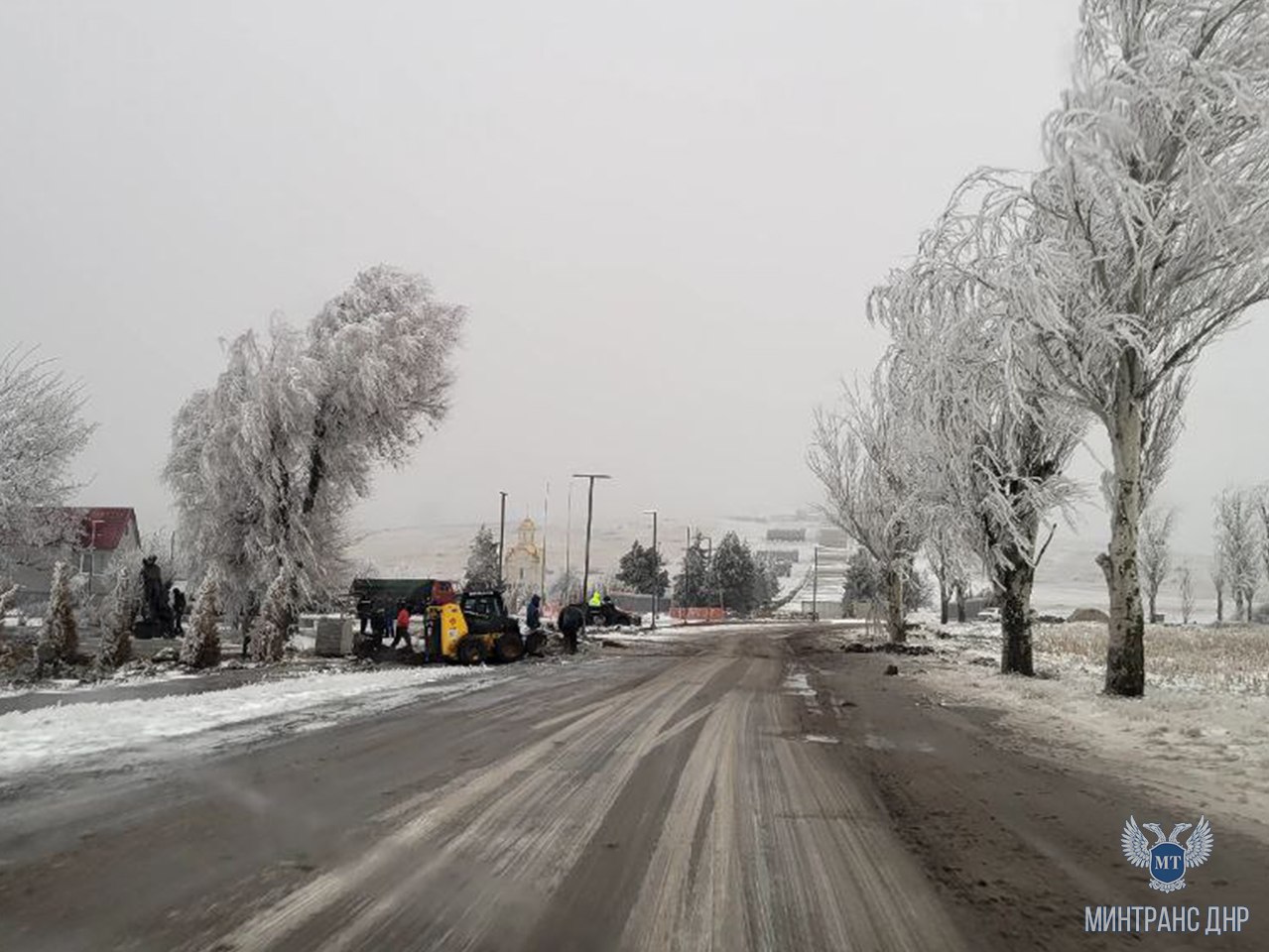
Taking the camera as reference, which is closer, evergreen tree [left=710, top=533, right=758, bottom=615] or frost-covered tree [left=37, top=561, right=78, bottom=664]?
frost-covered tree [left=37, top=561, right=78, bottom=664]

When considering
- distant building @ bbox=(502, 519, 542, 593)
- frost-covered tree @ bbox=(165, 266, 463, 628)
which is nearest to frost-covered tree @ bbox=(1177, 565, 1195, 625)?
distant building @ bbox=(502, 519, 542, 593)

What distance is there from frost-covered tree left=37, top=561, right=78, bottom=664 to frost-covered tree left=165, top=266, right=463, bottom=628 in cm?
660

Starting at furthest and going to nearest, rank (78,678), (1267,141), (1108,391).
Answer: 1. (78,678)
2. (1108,391)
3. (1267,141)

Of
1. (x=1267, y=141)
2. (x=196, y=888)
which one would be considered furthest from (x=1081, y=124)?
(x=196, y=888)

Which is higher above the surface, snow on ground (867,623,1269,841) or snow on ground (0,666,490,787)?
snow on ground (867,623,1269,841)

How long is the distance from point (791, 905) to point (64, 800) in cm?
522

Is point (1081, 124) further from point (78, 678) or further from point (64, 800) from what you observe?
point (78, 678)

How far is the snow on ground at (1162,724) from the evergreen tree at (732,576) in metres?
74.6

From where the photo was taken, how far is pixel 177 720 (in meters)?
9.93

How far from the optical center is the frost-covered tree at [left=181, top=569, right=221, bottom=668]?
1766 cm

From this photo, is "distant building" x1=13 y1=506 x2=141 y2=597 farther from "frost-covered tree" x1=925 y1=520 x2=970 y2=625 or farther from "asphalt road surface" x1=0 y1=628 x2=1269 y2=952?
"frost-covered tree" x1=925 y1=520 x2=970 y2=625

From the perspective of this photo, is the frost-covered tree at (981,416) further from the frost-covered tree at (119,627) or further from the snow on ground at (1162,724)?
the frost-covered tree at (119,627)

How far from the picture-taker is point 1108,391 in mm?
12289

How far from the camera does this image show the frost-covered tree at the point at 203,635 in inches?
695
